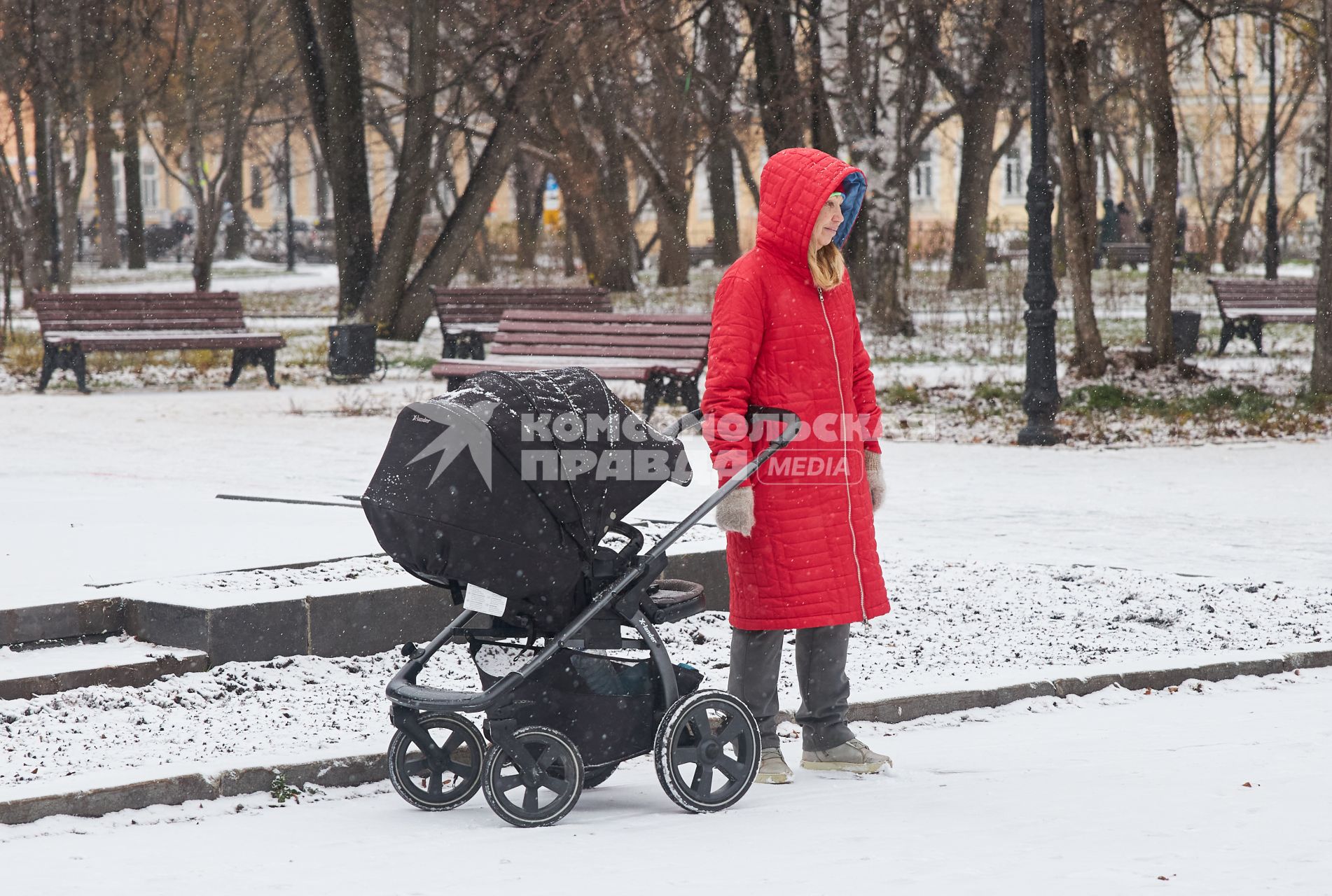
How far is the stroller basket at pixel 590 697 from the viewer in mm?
4637

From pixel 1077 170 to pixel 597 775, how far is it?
13.5m

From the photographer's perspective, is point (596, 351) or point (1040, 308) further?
point (596, 351)

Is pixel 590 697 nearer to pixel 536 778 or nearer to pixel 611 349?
pixel 536 778

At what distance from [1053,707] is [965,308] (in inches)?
778

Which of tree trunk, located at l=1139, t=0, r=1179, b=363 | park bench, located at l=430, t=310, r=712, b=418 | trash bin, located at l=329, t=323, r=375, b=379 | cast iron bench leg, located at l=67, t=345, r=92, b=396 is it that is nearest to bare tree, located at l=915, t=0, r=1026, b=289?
tree trunk, located at l=1139, t=0, r=1179, b=363

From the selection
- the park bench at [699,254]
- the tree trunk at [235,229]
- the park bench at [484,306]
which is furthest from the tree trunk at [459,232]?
the tree trunk at [235,229]

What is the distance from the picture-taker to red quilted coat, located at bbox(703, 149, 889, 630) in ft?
16.2

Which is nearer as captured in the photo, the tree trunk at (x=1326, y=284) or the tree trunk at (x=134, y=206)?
the tree trunk at (x=1326, y=284)

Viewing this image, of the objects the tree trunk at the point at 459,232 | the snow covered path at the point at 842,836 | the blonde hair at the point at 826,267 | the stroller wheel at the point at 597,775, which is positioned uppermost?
the tree trunk at the point at 459,232

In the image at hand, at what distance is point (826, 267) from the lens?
5.05 meters

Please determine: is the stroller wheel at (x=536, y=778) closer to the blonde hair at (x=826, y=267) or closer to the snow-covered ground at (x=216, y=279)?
the blonde hair at (x=826, y=267)

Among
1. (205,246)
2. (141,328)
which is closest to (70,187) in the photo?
(205,246)

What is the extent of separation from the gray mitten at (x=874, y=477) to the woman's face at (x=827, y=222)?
2.14 ft

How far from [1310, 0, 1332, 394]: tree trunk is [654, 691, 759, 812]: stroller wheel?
11201mm
